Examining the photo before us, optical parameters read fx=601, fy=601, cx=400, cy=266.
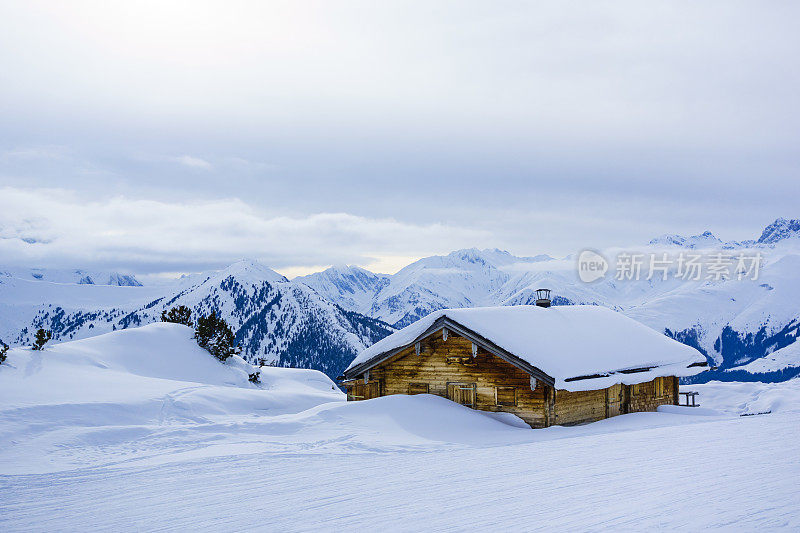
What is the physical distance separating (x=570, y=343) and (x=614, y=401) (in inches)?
143

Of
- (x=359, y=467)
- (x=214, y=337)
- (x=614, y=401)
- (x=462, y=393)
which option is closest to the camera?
(x=359, y=467)

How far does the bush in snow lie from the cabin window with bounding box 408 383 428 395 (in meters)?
17.8

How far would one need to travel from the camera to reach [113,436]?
1759 centimetres

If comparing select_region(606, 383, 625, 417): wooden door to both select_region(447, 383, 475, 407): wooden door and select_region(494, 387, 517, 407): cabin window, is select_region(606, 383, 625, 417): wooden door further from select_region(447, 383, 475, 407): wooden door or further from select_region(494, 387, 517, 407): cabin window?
select_region(447, 383, 475, 407): wooden door

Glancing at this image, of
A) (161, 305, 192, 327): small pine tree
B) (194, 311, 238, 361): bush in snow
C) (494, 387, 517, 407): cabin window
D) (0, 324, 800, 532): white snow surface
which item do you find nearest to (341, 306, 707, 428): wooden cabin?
(494, 387, 517, 407): cabin window

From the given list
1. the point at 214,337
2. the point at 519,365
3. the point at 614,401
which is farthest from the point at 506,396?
the point at 214,337

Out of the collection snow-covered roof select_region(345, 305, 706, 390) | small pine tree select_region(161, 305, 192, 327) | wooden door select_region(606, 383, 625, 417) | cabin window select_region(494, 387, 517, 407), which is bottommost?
wooden door select_region(606, 383, 625, 417)

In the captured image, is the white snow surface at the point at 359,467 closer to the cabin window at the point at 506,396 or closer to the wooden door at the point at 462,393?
the cabin window at the point at 506,396

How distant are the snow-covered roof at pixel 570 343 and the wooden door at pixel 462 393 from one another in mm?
2383

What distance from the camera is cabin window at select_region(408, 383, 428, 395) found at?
25081mm

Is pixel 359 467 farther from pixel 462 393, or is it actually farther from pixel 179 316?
pixel 179 316

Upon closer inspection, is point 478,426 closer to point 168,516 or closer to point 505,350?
point 505,350

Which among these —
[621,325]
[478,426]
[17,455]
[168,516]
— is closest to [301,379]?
[621,325]

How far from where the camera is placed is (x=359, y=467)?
13.7 meters
